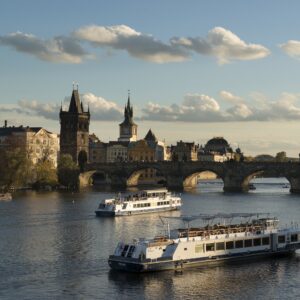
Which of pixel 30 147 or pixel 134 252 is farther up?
pixel 30 147

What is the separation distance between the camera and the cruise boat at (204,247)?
5841 centimetres

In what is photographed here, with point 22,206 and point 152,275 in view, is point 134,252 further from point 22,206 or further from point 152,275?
point 22,206

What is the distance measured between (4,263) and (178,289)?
16812 millimetres

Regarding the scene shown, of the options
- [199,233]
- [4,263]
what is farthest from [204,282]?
[4,263]

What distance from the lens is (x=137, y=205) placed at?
114188 mm

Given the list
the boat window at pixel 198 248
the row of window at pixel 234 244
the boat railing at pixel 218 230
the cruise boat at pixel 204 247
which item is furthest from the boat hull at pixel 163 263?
the boat railing at pixel 218 230

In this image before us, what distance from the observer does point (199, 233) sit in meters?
62.6

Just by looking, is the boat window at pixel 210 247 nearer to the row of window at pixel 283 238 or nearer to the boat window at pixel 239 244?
the boat window at pixel 239 244

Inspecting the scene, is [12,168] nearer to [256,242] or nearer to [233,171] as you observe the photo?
[233,171]

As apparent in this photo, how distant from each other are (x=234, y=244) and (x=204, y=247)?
149 inches

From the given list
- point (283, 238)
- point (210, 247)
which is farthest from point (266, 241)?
point (210, 247)

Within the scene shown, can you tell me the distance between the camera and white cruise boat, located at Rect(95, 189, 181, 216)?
108531 millimetres

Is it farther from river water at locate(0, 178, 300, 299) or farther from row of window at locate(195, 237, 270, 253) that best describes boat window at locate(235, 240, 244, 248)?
river water at locate(0, 178, 300, 299)

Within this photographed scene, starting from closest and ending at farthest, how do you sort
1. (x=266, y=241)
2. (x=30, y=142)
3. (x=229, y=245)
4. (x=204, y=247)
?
(x=204, y=247), (x=229, y=245), (x=266, y=241), (x=30, y=142)
